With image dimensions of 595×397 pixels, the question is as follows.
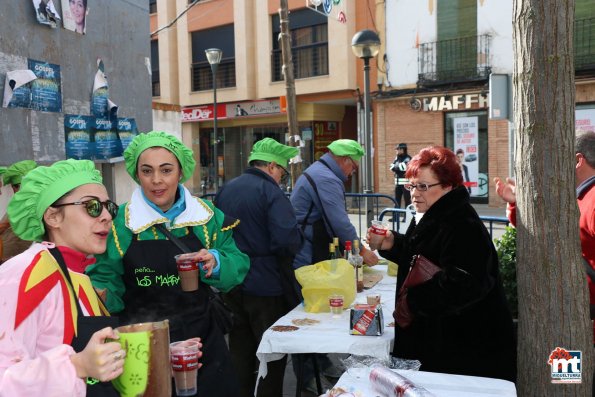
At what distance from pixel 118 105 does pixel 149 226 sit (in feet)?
26.0

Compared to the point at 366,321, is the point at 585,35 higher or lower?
higher

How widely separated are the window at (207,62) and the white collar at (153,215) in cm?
2263

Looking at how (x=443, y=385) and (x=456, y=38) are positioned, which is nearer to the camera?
A: (x=443, y=385)

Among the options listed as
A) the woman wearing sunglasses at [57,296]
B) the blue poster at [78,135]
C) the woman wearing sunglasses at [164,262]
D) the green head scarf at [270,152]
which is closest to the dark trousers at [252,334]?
the green head scarf at [270,152]

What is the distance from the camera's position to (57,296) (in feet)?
6.05

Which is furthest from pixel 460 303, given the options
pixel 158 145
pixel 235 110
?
pixel 235 110

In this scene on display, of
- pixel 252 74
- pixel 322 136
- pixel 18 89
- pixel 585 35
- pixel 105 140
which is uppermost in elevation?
pixel 252 74

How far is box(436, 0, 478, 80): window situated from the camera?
1850 centimetres

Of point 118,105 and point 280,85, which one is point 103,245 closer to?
point 118,105

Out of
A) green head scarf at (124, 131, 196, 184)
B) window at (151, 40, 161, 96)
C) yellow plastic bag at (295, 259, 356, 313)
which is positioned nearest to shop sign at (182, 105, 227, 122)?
window at (151, 40, 161, 96)

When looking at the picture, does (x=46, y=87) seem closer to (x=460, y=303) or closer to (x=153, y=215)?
(x=153, y=215)

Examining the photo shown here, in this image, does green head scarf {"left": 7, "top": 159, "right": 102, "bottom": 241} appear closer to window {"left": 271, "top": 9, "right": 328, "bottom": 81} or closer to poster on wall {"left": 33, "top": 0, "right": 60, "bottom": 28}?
poster on wall {"left": 33, "top": 0, "right": 60, "bottom": 28}

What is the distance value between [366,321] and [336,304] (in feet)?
1.49

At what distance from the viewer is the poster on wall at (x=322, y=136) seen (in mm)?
23828
